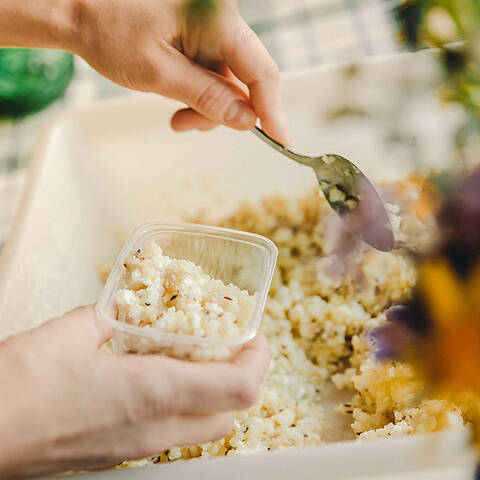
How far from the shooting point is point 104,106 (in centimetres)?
103

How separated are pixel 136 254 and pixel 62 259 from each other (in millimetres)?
341

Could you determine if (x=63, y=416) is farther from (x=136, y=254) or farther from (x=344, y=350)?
(x=344, y=350)

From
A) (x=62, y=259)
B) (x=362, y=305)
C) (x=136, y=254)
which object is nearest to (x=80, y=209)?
(x=62, y=259)

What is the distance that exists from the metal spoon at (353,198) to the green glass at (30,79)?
2.79 feet

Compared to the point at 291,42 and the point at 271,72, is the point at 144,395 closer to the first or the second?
the point at 271,72

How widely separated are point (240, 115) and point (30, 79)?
0.85m

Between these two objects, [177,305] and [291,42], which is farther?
[291,42]

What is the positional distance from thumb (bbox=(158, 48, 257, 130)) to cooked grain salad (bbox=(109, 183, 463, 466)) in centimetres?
21

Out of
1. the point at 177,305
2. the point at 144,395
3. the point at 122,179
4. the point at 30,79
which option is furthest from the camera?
the point at 30,79

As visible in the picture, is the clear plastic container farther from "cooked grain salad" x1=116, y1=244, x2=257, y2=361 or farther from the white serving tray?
the white serving tray

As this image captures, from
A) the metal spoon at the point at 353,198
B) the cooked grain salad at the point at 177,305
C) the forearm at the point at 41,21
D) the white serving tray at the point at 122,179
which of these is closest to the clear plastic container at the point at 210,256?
the cooked grain salad at the point at 177,305

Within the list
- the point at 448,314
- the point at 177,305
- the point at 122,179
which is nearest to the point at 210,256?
the point at 177,305

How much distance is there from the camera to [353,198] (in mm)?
733

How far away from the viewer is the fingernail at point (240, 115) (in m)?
0.78
